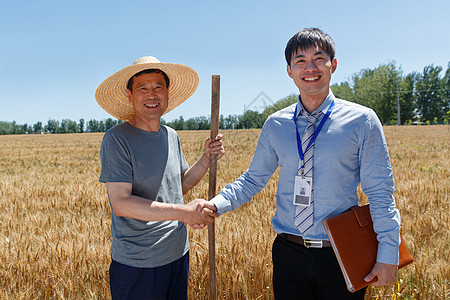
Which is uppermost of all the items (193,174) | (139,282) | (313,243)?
(193,174)

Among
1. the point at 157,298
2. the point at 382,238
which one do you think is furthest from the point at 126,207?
the point at 382,238

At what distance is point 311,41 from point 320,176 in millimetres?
731

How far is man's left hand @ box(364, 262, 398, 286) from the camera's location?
5.82 ft

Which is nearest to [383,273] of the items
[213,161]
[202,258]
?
[213,161]

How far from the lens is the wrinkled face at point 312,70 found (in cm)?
185

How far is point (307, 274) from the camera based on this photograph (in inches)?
73.2

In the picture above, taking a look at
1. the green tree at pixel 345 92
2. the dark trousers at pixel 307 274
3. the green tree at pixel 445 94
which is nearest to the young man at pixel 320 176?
the dark trousers at pixel 307 274

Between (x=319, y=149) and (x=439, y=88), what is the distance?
285 ft

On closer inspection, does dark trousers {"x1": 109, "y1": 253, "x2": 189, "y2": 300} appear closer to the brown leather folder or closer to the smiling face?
the smiling face

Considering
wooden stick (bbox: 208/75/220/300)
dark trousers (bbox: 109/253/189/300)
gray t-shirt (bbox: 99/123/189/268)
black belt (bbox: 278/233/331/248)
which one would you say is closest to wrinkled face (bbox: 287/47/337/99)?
wooden stick (bbox: 208/75/220/300)

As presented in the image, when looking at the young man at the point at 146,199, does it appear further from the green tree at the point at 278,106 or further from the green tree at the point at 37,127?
the green tree at the point at 37,127

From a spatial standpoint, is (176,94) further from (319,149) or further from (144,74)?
(319,149)

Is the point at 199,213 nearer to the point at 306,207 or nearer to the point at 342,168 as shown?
the point at 306,207

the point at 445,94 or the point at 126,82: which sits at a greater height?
the point at 445,94
